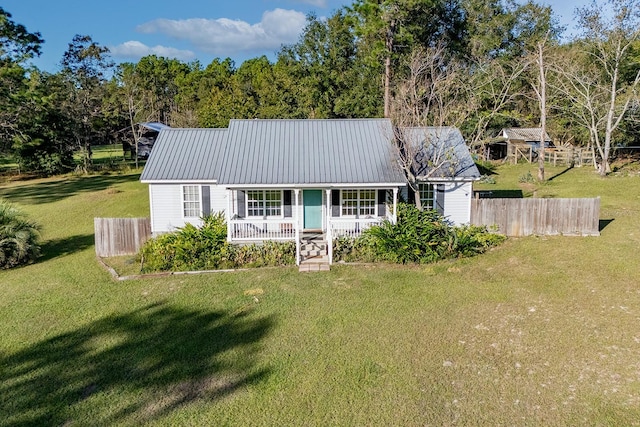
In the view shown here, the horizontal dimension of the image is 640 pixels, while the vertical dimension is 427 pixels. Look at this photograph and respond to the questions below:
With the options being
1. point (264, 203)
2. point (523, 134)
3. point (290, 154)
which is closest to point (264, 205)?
point (264, 203)

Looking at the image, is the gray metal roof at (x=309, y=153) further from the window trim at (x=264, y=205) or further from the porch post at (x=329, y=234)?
the window trim at (x=264, y=205)

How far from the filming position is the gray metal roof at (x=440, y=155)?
17031mm

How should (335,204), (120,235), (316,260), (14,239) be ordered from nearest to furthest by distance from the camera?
(316,260) < (14,239) < (120,235) < (335,204)

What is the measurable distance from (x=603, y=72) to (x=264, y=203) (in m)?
28.7

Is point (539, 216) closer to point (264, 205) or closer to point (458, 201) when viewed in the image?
point (458, 201)

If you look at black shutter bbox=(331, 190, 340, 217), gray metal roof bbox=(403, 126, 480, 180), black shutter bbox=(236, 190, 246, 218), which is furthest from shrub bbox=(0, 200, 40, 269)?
gray metal roof bbox=(403, 126, 480, 180)

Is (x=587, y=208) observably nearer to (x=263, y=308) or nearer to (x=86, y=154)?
(x=263, y=308)

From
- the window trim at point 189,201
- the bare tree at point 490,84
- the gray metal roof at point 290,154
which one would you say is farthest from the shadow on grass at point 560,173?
the window trim at point 189,201

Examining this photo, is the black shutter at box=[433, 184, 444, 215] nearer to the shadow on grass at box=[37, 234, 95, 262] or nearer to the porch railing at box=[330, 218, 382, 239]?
the porch railing at box=[330, 218, 382, 239]

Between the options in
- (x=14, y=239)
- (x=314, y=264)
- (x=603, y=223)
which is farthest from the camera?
(x=603, y=223)

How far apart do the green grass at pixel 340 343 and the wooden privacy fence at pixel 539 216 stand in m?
0.79

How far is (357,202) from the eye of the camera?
1745cm

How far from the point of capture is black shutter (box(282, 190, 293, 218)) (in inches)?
681

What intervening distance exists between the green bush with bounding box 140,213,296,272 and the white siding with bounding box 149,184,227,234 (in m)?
1.18
